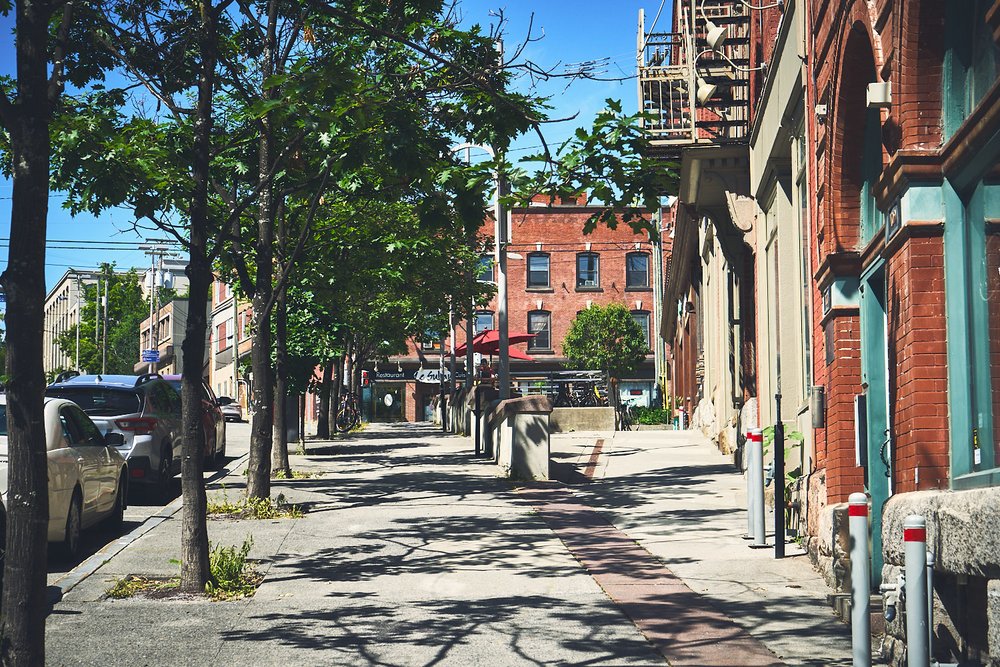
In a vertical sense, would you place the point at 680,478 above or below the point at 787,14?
below

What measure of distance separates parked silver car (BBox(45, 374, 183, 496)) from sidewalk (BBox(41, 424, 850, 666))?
1.13 meters

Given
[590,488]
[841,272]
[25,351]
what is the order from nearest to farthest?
[25,351]
[841,272]
[590,488]

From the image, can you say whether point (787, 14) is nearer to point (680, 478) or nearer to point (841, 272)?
point (841, 272)

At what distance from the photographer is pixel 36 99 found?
223 inches

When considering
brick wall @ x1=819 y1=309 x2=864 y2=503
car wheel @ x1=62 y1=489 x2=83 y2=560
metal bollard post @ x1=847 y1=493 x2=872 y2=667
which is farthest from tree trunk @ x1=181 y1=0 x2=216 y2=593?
metal bollard post @ x1=847 y1=493 x2=872 y2=667

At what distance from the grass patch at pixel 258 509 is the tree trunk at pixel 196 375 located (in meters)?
3.91

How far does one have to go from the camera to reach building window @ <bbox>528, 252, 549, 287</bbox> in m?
67.8

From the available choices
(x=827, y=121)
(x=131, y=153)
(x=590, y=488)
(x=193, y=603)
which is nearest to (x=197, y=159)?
(x=131, y=153)

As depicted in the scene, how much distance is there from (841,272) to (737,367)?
1103 cm

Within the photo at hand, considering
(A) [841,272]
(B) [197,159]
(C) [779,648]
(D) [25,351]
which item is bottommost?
(C) [779,648]

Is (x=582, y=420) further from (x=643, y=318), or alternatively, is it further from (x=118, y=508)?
(x=643, y=318)

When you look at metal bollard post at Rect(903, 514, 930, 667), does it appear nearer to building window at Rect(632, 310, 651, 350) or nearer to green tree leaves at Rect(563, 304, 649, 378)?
green tree leaves at Rect(563, 304, 649, 378)

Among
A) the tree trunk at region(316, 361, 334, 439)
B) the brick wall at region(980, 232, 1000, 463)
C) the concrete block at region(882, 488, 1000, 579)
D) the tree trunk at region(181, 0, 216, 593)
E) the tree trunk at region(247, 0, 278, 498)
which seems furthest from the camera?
the tree trunk at region(316, 361, 334, 439)

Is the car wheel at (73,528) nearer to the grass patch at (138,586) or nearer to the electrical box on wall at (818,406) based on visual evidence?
the grass patch at (138,586)
